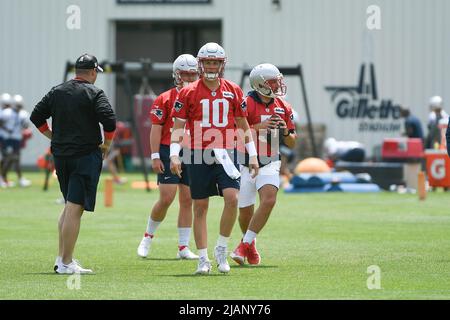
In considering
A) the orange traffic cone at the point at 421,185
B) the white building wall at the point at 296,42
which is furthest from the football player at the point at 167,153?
the white building wall at the point at 296,42

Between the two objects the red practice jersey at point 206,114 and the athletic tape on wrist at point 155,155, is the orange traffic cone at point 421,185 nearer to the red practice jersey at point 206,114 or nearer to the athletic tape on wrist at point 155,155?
the athletic tape on wrist at point 155,155

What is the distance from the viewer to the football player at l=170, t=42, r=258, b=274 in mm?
11727

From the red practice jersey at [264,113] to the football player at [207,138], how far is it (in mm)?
909

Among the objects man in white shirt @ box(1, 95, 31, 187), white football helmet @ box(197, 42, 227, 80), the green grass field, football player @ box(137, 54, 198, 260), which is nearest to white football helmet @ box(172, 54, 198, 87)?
football player @ box(137, 54, 198, 260)

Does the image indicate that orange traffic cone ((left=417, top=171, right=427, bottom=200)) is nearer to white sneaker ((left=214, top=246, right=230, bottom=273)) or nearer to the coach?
white sneaker ((left=214, top=246, right=230, bottom=273))

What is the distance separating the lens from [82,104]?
11.8 m

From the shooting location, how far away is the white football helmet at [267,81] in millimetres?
12625

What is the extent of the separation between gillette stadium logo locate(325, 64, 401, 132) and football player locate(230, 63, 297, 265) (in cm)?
2408

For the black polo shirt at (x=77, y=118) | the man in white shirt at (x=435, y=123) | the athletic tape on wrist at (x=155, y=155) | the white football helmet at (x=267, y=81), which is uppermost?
the white football helmet at (x=267, y=81)

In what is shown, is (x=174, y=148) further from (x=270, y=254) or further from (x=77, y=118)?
(x=270, y=254)

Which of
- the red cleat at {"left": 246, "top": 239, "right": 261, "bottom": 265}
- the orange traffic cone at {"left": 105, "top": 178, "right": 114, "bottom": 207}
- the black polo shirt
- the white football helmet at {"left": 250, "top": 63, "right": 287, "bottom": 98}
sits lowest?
the orange traffic cone at {"left": 105, "top": 178, "right": 114, "bottom": 207}

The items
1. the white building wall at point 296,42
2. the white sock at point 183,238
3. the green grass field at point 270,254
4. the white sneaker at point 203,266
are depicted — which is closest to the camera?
the green grass field at point 270,254

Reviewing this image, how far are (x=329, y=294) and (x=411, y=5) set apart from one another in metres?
27.1

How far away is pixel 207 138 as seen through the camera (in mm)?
11758
